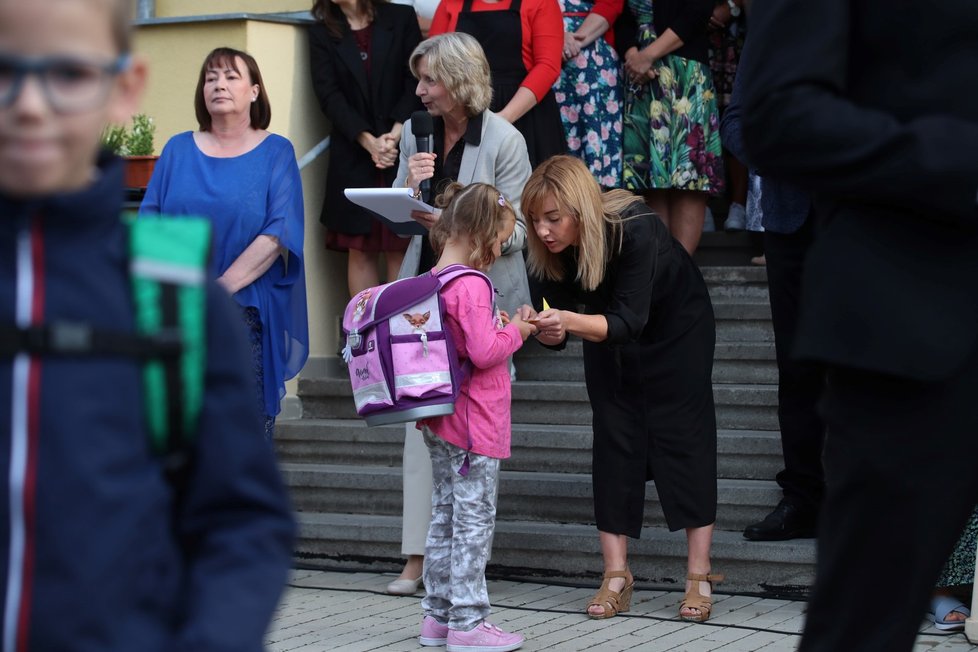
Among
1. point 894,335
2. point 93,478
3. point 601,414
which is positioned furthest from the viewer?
point 601,414

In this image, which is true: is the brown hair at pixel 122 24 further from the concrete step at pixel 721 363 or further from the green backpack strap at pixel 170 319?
the concrete step at pixel 721 363

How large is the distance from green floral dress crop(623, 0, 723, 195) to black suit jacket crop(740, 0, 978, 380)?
4.96 meters

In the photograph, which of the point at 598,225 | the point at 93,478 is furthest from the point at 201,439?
the point at 598,225

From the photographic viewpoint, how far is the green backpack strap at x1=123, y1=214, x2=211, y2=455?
5.38 feet

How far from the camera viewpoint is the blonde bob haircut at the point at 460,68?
6043 millimetres

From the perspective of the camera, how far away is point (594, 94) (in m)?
7.61

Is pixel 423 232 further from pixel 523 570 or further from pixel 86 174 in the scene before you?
pixel 86 174

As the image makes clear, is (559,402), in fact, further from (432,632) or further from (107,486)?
(107,486)

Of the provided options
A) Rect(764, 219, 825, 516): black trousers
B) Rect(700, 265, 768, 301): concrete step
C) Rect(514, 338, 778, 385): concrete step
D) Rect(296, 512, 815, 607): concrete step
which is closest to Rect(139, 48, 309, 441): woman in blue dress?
Rect(296, 512, 815, 607): concrete step

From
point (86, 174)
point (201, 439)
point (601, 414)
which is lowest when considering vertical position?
point (601, 414)

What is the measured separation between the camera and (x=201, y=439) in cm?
168

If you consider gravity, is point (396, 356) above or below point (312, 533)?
above

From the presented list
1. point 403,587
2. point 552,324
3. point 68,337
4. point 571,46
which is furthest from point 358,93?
point 68,337

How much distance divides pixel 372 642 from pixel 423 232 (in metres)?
1.63
